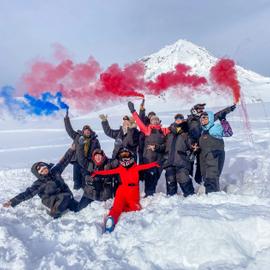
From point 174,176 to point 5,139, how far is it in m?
21.1

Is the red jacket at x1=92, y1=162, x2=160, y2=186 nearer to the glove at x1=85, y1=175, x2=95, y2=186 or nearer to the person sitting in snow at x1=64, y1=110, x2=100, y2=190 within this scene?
the glove at x1=85, y1=175, x2=95, y2=186

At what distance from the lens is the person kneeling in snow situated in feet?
21.1

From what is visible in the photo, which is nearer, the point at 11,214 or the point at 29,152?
the point at 11,214

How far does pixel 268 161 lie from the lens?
10.3 m

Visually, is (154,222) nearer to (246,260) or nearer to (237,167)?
(246,260)

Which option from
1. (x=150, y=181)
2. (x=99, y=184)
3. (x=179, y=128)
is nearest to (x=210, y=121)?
(x=179, y=128)

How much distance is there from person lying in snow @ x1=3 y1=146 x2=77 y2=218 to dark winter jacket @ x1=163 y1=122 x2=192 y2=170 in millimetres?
1988

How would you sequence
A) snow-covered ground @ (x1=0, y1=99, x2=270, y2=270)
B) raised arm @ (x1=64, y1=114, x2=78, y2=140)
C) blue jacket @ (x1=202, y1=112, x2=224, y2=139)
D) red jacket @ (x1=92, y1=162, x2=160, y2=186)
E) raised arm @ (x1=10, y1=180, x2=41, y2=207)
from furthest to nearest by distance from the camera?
raised arm @ (x1=64, y1=114, x2=78, y2=140) < blue jacket @ (x1=202, y1=112, x2=224, y2=139) < red jacket @ (x1=92, y1=162, x2=160, y2=186) < raised arm @ (x1=10, y1=180, x2=41, y2=207) < snow-covered ground @ (x1=0, y1=99, x2=270, y2=270)

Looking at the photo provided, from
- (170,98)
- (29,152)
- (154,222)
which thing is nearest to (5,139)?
(29,152)

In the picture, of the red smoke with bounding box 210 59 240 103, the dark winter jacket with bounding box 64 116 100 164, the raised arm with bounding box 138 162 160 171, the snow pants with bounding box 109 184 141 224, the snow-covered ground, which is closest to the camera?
the snow-covered ground

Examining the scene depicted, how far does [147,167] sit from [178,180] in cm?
65

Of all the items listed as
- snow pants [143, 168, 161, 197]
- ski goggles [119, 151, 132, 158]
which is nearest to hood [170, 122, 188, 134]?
snow pants [143, 168, 161, 197]

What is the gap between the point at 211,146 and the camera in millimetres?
7176

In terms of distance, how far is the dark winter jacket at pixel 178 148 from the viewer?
709 cm
